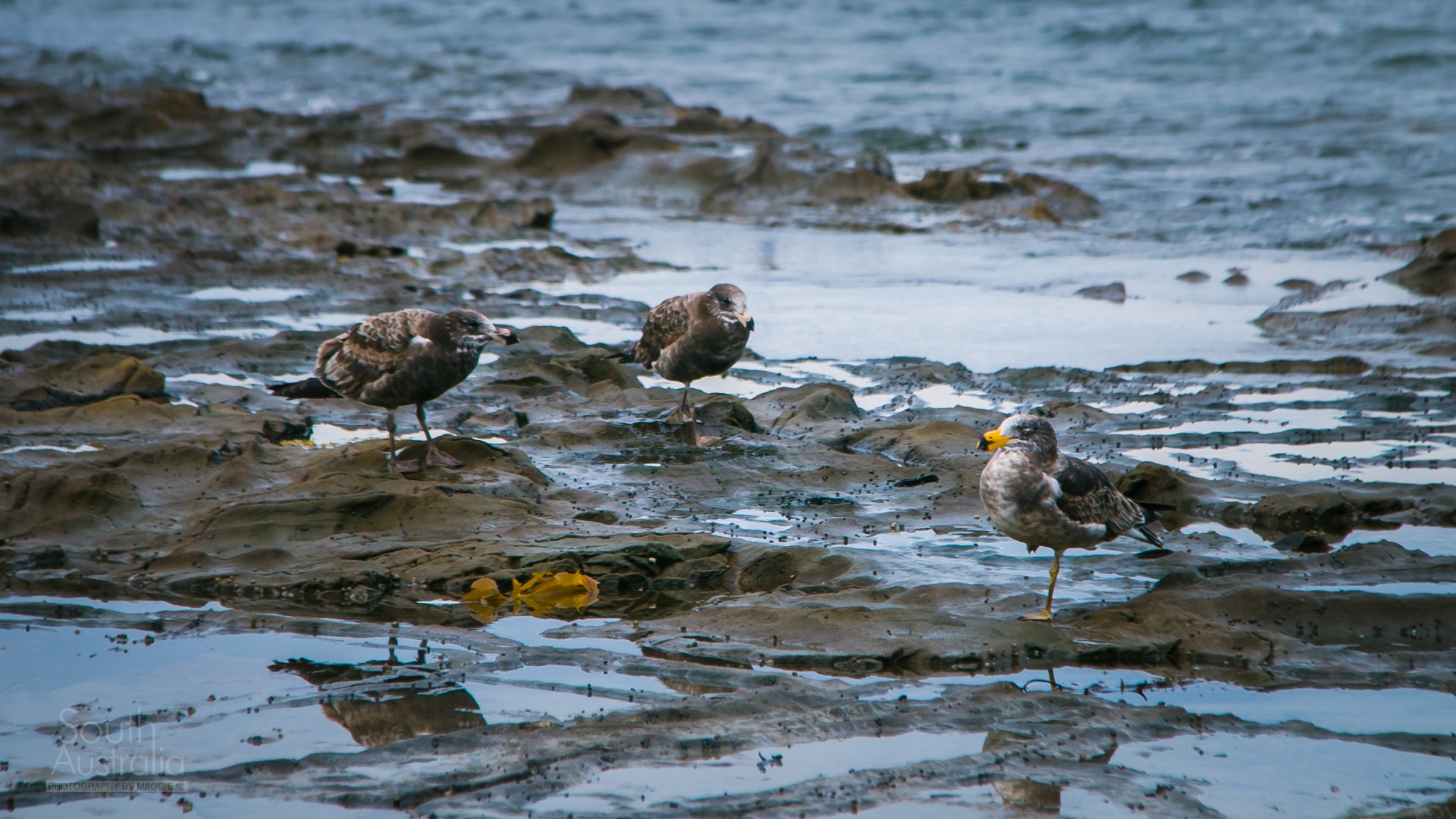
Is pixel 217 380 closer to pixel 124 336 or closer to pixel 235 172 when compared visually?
pixel 124 336

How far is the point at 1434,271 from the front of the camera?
38.6 feet

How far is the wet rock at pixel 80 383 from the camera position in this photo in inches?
327

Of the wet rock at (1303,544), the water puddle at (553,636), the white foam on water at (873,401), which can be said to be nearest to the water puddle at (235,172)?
the white foam on water at (873,401)

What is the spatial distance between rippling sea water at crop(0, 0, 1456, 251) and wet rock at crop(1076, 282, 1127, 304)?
2.66 m

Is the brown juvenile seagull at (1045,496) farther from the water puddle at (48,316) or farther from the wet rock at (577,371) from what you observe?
the water puddle at (48,316)

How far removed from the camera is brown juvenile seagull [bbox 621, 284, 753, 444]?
8422mm

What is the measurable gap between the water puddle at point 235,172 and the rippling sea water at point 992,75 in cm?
680

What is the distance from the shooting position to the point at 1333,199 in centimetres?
1628

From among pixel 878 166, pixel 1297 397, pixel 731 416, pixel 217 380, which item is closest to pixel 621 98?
pixel 878 166

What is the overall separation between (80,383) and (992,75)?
2372 cm

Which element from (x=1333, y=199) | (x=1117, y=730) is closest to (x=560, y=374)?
(x=1117, y=730)

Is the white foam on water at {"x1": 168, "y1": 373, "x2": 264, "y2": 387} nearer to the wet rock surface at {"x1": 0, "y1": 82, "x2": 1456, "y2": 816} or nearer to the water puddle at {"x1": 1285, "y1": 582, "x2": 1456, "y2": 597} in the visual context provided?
the wet rock surface at {"x1": 0, "y1": 82, "x2": 1456, "y2": 816}

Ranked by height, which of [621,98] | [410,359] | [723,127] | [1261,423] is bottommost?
[1261,423]

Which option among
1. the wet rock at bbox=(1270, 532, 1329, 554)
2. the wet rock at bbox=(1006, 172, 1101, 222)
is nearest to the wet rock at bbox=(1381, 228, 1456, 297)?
the wet rock at bbox=(1006, 172, 1101, 222)
